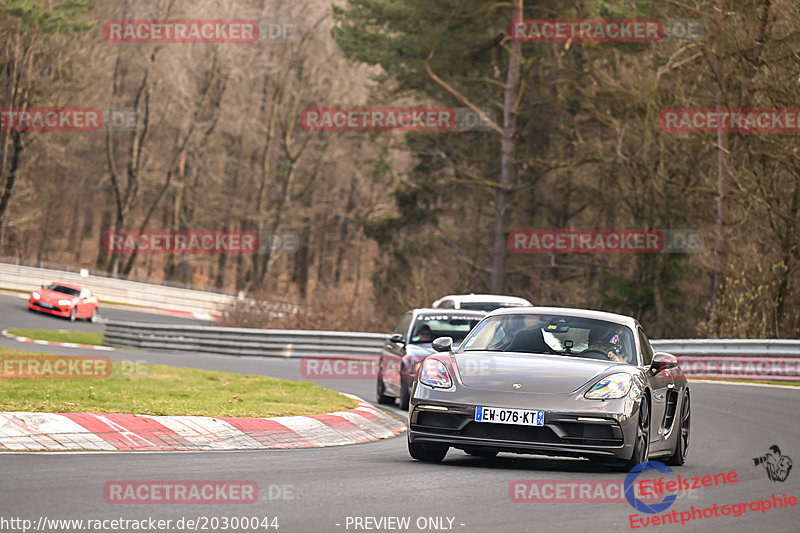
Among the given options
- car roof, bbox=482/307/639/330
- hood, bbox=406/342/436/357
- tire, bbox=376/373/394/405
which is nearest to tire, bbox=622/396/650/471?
car roof, bbox=482/307/639/330

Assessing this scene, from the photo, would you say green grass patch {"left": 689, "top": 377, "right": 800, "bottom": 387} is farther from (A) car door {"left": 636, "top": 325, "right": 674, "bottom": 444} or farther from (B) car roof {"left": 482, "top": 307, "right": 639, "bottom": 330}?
(B) car roof {"left": 482, "top": 307, "right": 639, "bottom": 330}

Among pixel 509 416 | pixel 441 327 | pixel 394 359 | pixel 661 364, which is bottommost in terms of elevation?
pixel 394 359

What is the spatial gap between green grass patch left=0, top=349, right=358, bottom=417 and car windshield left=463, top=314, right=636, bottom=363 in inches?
127

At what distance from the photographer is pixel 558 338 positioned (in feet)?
34.8

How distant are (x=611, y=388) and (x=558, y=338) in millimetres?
1152

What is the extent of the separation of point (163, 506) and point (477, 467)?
3.54 metres

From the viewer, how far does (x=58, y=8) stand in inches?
2029

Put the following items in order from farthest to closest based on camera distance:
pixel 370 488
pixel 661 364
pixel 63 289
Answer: pixel 63 289 < pixel 661 364 < pixel 370 488

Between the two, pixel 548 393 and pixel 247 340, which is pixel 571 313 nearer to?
pixel 548 393

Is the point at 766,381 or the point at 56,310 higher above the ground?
the point at 766,381

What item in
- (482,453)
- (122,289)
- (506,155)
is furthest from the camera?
(122,289)

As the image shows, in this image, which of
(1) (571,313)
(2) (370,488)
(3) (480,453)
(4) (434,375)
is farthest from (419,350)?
(2) (370,488)

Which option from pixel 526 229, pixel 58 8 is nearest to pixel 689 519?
pixel 526 229

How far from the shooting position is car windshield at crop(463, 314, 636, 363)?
34.3ft
